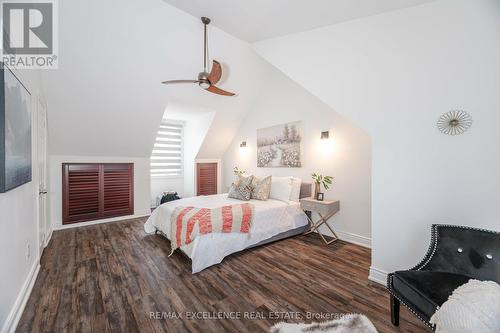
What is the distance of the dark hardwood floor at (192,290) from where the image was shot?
175cm

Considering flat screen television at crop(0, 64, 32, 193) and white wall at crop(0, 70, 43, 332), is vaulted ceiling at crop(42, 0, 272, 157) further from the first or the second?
flat screen television at crop(0, 64, 32, 193)

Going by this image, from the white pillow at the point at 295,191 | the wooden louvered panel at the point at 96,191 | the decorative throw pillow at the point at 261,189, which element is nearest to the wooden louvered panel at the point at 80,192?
the wooden louvered panel at the point at 96,191

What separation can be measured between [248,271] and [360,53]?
9.06ft

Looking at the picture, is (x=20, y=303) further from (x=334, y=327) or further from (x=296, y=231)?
(x=296, y=231)

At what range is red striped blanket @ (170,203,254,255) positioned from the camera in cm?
267

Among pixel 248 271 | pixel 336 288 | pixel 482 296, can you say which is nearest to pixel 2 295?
pixel 248 271

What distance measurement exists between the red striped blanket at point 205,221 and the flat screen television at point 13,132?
5.18 ft

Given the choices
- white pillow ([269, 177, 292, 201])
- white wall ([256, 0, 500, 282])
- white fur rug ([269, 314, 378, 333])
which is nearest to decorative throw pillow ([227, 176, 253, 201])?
white pillow ([269, 177, 292, 201])

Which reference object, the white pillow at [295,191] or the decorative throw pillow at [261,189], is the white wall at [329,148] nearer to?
the white pillow at [295,191]

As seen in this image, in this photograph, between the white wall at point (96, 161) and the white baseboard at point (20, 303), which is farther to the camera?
the white wall at point (96, 161)

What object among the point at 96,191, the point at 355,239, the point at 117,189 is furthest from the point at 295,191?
the point at 96,191

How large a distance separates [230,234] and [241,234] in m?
0.19

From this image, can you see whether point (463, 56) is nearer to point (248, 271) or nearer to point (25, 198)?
point (248, 271)

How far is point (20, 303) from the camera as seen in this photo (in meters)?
1.83
